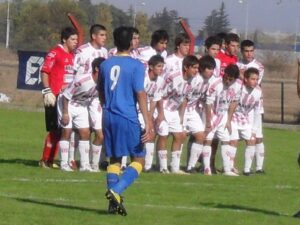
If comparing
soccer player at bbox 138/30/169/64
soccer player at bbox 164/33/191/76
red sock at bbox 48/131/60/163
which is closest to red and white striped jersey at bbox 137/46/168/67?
soccer player at bbox 138/30/169/64

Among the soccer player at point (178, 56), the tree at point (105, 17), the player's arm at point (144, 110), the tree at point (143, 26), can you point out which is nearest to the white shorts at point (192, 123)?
the soccer player at point (178, 56)

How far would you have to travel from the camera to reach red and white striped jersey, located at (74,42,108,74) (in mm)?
17859

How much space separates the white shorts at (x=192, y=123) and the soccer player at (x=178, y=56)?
2.47ft

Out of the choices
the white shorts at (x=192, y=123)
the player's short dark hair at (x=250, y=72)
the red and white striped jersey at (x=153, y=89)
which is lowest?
the white shorts at (x=192, y=123)

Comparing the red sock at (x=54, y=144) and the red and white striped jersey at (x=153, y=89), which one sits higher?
the red and white striped jersey at (x=153, y=89)

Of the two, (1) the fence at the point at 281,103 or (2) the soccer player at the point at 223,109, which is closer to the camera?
(2) the soccer player at the point at 223,109

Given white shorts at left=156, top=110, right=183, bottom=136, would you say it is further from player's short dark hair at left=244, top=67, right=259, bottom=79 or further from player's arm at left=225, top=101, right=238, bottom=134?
player's short dark hair at left=244, top=67, right=259, bottom=79

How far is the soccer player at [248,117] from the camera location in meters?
19.1

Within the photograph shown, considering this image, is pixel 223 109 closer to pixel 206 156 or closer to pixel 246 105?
pixel 246 105

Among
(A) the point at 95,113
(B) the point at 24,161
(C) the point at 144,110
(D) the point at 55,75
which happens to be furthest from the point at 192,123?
(C) the point at 144,110

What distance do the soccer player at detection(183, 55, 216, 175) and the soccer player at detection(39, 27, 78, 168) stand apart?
204 centimetres

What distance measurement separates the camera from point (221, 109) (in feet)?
62.6

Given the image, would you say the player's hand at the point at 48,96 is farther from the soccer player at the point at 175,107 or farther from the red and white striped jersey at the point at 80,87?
the soccer player at the point at 175,107

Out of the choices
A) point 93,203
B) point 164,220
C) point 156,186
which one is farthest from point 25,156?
point 164,220
